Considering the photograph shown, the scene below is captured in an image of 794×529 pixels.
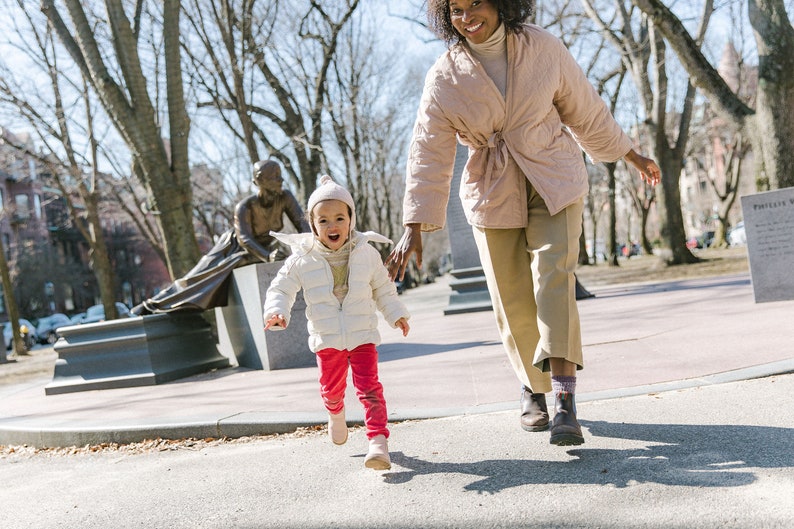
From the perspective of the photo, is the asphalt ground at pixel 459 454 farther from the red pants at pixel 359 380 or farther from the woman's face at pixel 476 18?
the woman's face at pixel 476 18

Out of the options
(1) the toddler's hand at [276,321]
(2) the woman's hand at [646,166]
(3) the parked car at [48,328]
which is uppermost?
(2) the woman's hand at [646,166]

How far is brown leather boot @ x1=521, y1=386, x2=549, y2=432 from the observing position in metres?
3.62

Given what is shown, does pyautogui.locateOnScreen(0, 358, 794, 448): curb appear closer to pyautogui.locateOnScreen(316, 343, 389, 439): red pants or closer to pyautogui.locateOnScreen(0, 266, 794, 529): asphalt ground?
pyautogui.locateOnScreen(0, 266, 794, 529): asphalt ground

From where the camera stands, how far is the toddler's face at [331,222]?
142 inches

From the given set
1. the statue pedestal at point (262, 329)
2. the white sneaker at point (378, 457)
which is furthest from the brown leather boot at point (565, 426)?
the statue pedestal at point (262, 329)

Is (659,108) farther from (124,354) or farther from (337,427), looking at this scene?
(337,427)

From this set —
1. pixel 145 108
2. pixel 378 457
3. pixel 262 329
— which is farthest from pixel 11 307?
pixel 378 457

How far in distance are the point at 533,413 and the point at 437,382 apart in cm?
201

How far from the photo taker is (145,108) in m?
11.0

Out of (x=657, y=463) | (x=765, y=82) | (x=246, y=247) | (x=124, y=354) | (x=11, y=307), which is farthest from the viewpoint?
(x=11, y=307)

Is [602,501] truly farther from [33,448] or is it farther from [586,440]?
[33,448]

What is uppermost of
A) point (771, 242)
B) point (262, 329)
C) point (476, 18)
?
point (476, 18)

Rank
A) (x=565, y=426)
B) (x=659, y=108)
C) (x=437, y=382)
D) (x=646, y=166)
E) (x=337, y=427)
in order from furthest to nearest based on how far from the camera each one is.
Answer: (x=659, y=108), (x=437, y=382), (x=646, y=166), (x=337, y=427), (x=565, y=426)

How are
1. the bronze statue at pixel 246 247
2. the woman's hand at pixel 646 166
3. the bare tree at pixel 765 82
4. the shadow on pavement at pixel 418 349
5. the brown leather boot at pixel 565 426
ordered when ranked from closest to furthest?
the brown leather boot at pixel 565 426 < the woman's hand at pixel 646 166 < the shadow on pavement at pixel 418 349 < the bronze statue at pixel 246 247 < the bare tree at pixel 765 82
